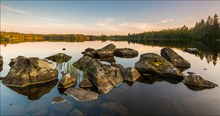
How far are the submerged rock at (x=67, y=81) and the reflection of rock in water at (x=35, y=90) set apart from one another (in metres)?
0.77

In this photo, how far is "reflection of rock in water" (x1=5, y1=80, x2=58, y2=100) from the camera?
11206mm

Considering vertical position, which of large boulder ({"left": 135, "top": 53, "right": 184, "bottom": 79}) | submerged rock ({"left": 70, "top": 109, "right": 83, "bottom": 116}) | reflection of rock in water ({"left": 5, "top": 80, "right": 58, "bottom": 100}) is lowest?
reflection of rock in water ({"left": 5, "top": 80, "right": 58, "bottom": 100})

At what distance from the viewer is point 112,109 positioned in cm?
905

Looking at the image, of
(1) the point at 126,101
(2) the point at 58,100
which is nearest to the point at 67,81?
(2) the point at 58,100

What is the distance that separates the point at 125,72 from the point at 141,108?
6336 millimetres

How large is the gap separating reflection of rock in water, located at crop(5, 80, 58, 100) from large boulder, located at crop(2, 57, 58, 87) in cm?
58

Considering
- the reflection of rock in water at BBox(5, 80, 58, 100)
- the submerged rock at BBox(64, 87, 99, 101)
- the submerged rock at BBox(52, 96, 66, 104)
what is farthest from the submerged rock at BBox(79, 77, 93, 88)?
the submerged rock at BBox(52, 96, 66, 104)

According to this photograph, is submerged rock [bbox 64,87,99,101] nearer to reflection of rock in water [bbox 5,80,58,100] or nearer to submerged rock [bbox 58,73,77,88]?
submerged rock [bbox 58,73,77,88]

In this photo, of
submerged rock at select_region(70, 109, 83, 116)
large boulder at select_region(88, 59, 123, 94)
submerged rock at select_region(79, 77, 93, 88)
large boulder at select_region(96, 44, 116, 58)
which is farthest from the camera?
large boulder at select_region(96, 44, 116, 58)

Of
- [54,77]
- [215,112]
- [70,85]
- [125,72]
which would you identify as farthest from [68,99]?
[215,112]

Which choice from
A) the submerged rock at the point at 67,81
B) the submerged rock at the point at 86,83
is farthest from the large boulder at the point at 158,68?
the submerged rock at the point at 67,81

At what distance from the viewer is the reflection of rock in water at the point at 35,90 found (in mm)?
11206

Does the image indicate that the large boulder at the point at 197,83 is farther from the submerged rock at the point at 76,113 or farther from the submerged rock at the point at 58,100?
the submerged rock at the point at 58,100

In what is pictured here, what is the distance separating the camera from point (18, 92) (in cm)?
1162
